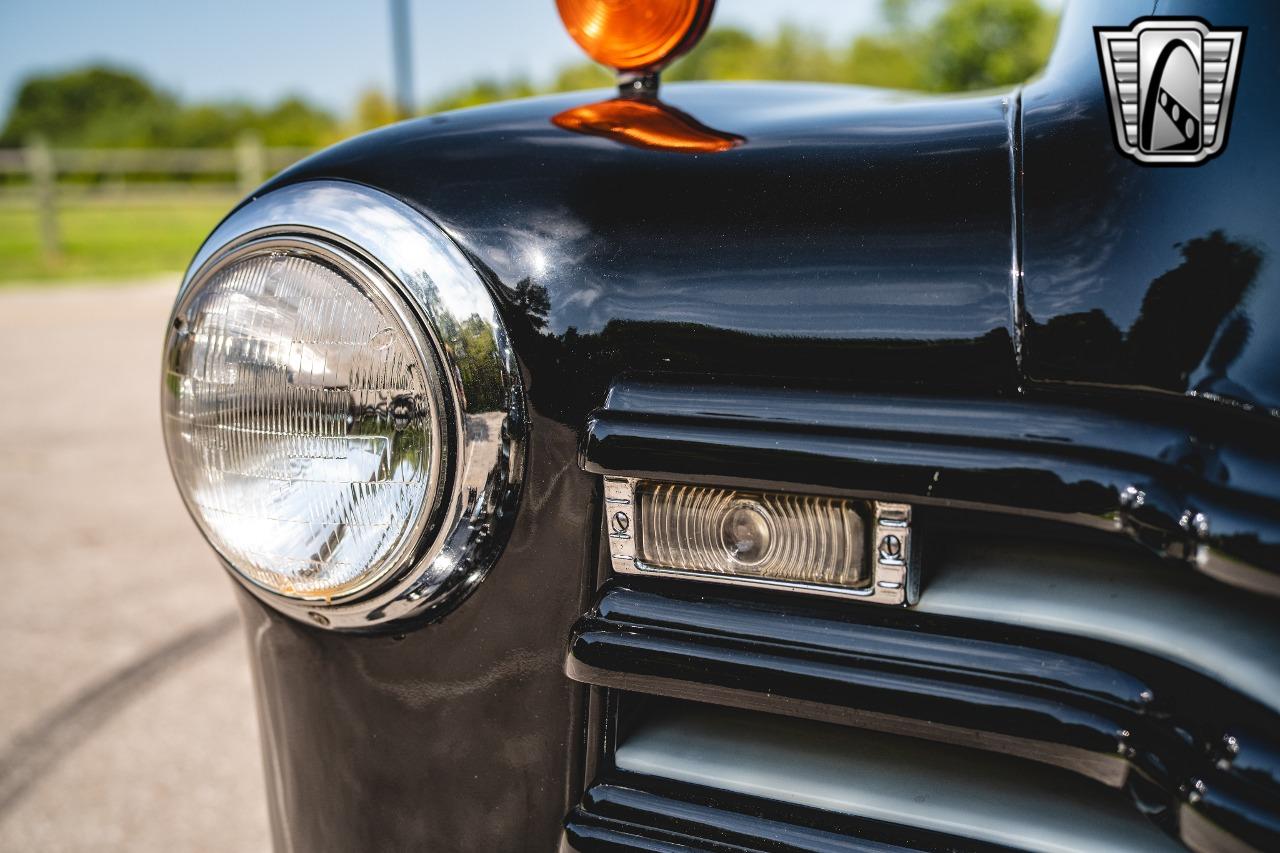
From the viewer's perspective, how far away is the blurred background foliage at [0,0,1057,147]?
32.5 feet

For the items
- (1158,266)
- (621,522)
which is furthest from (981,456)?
(621,522)

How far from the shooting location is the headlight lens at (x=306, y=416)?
96 centimetres

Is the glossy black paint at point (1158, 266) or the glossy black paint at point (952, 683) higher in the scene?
the glossy black paint at point (1158, 266)

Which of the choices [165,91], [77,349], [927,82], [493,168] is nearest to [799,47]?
[927,82]

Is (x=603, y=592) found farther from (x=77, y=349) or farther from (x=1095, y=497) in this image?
(x=77, y=349)

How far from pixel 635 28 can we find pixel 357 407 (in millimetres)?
576

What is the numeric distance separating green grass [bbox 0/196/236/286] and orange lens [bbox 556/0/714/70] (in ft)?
24.6

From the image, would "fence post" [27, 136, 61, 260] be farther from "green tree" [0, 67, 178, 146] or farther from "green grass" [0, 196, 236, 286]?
"green tree" [0, 67, 178, 146]

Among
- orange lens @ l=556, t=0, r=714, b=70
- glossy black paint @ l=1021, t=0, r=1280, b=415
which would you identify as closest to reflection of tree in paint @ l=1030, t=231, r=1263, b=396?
glossy black paint @ l=1021, t=0, r=1280, b=415

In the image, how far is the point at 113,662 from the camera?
3.07 meters

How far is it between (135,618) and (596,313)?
298 cm

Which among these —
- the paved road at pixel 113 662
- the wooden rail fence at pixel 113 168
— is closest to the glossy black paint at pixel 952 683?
the paved road at pixel 113 662

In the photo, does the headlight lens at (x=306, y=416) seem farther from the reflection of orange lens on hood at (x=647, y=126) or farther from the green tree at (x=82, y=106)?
the green tree at (x=82, y=106)

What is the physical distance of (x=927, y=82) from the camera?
35.9 ft
